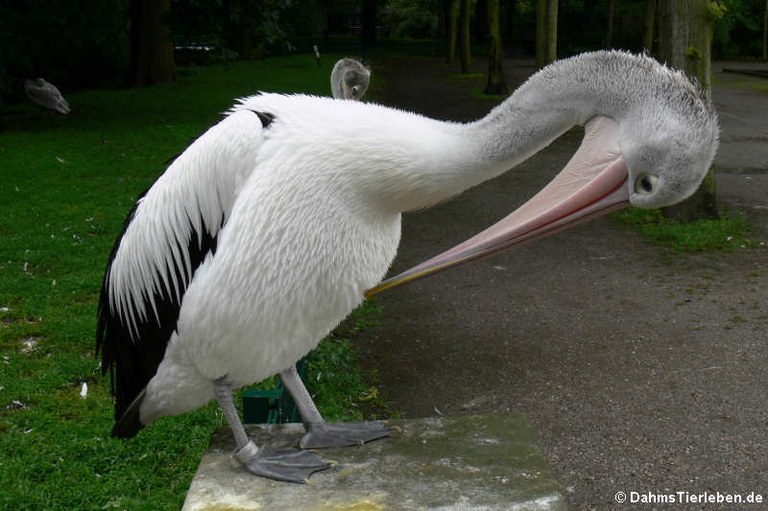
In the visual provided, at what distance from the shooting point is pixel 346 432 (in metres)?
3.05

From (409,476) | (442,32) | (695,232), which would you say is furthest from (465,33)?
(409,476)

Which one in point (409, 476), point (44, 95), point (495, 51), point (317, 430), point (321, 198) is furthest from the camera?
point (495, 51)

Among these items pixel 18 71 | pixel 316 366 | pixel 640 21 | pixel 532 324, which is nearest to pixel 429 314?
pixel 532 324

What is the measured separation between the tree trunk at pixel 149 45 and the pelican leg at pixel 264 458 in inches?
614

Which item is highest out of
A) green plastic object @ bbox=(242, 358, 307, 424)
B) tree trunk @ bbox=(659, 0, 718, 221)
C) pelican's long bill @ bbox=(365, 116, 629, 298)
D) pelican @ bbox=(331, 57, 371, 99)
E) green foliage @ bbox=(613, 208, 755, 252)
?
tree trunk @ bbox=(659, 0, 718, 221)

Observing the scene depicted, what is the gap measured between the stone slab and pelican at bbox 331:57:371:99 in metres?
2.67

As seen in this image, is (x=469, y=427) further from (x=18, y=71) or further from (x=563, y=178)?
(x=18, y=71)

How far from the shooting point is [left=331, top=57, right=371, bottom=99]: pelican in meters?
5.24

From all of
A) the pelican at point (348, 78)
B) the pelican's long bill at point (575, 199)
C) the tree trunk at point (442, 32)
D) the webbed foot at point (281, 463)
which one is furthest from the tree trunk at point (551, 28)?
the tree trunk at point (442, 32)

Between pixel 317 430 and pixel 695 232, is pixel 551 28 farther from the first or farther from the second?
pixel 317 430

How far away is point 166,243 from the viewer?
2.61 m

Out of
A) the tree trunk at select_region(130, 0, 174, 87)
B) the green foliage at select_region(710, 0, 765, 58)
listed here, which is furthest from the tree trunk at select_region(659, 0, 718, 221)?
the green foliage at select_region(710, 0, 765, 58)

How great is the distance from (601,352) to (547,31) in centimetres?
1099

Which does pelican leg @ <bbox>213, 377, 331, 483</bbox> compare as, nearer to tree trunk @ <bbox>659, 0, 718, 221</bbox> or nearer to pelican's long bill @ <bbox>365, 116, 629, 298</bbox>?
pelican's long bill @ <bbox>365, 116, 629, 298</bbox>
